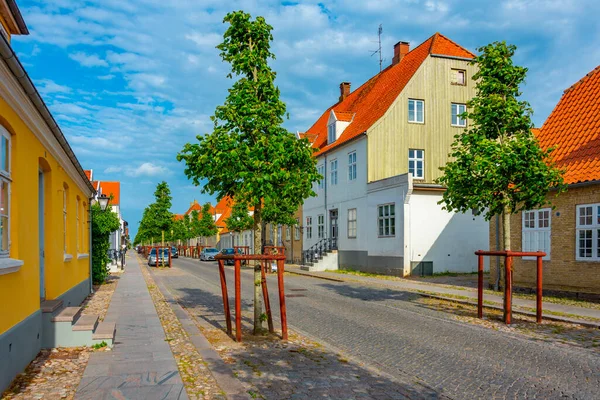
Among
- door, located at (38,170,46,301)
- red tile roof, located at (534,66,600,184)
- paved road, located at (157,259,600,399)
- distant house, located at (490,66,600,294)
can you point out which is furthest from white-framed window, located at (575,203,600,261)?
door, located at (38,170,46,301)

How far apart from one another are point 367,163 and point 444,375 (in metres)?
22.2

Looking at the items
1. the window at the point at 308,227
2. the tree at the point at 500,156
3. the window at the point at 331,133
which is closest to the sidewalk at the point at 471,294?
the tree at the point at 500,156

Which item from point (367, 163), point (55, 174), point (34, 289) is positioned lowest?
point (34, 289)

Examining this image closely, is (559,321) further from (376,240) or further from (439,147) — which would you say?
(439,147)

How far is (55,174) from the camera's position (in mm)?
10367

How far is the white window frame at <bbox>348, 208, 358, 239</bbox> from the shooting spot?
30266 millimetres

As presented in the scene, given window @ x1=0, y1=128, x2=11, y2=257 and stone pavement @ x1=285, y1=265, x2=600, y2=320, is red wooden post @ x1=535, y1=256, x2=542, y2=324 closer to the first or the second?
stone pavement @ x1=285, y1=265, x2=600, y2=320

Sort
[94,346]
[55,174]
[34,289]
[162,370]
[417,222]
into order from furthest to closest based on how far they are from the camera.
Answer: [417,222] → [55,174] → [94,346] → [34,289] → [162,370]

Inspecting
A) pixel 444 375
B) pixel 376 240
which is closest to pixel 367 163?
pixel 376 240

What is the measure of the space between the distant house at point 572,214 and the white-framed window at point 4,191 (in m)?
14.2

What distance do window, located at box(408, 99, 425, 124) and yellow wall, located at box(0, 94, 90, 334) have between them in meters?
22.1

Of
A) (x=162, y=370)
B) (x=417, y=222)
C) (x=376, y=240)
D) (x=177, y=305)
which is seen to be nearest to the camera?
(x=162, y=370)

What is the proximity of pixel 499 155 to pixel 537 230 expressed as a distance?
6725 millimetres

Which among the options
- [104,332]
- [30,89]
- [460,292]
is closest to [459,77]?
[460,292]
